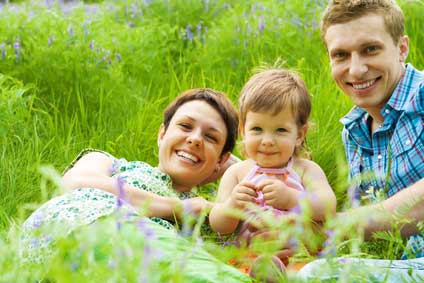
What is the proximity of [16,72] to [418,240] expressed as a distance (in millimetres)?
2772

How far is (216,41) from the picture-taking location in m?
5.84

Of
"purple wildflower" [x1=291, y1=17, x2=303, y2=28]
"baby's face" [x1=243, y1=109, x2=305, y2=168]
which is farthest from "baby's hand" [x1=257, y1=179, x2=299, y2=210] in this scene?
"purple wildflower" [x1=291, y1=17, x2=303, y2=28]

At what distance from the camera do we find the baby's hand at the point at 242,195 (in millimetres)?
3002

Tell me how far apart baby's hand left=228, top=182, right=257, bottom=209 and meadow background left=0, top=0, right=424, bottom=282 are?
59cm

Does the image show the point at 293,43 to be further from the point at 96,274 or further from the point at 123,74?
the point at 96,274

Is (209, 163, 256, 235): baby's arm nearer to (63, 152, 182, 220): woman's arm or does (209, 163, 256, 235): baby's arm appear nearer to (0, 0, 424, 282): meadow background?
(63, 152, 182, 220): woman's arm

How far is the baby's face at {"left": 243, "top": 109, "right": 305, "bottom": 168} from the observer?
319cm

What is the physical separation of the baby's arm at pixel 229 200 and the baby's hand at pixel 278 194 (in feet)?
0.18

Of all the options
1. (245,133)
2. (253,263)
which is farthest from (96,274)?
(245,133)

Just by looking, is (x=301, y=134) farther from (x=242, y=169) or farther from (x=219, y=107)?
(x=219, y=107)

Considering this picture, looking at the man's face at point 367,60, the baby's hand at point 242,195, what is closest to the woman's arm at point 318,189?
the baby's hand at point 242,195

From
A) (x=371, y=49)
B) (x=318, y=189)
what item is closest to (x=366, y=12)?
(x=371, y=49)

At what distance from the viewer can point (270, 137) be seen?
125 inches

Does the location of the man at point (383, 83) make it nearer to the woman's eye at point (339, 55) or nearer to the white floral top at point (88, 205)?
the woman's eye at point (339, 55)
